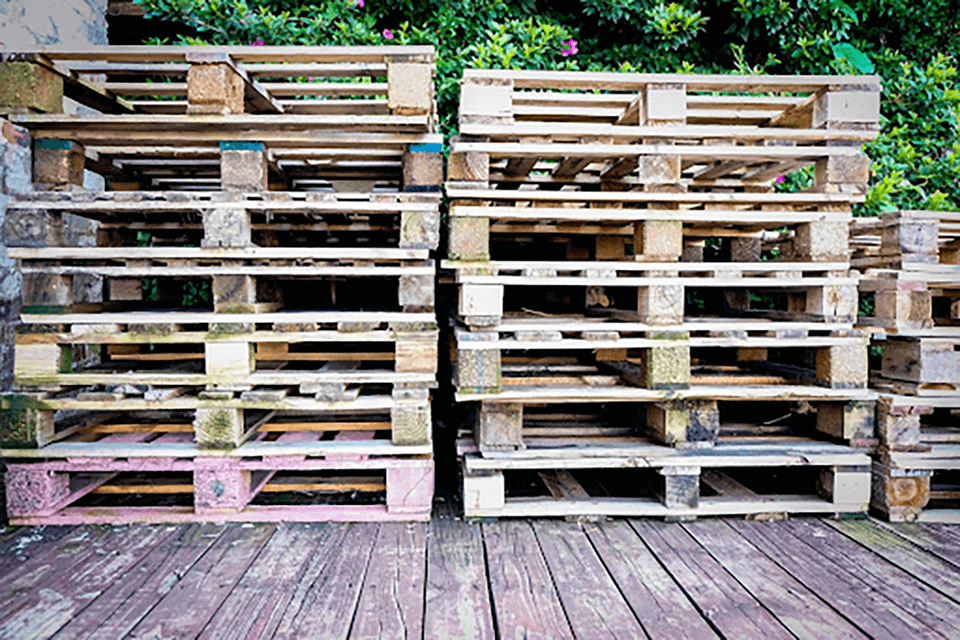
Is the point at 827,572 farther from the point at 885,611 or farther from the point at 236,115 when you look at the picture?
the point at 236,115

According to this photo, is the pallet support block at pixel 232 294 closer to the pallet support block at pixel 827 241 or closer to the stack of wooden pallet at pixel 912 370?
the pallet support block at pixel 827 241

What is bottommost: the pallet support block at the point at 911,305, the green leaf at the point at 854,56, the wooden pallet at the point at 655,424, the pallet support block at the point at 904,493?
the pallet support block at the point at 904,493

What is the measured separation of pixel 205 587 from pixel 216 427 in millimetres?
847

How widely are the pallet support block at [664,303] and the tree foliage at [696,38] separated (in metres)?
2.82

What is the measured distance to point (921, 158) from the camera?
17.5 ft

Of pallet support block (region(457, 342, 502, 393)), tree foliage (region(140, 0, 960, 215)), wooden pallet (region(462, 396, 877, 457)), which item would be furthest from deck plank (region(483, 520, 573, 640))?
tree foliage (region(140, 0, 960, 215))

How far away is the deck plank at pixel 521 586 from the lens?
217cm

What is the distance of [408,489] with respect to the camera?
3.09 m

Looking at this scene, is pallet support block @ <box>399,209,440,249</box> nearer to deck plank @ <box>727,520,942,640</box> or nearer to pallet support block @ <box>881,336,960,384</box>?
deck plank @ <box>727,520,942,640</box>

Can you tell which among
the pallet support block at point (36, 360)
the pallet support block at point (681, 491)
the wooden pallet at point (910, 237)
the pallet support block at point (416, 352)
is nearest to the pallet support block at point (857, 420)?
the wooden pallet at point (910, 237)

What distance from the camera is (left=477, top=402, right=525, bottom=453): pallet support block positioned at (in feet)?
10.2

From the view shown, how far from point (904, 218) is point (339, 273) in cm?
321

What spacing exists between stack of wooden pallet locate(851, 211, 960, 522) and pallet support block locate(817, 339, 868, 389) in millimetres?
198

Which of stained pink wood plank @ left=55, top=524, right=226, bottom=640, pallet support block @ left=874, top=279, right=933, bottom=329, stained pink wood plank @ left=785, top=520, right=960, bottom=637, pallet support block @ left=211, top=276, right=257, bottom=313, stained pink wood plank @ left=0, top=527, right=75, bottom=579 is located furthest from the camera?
pallet support block @ left=874, top=279, right=933, bottom=329
